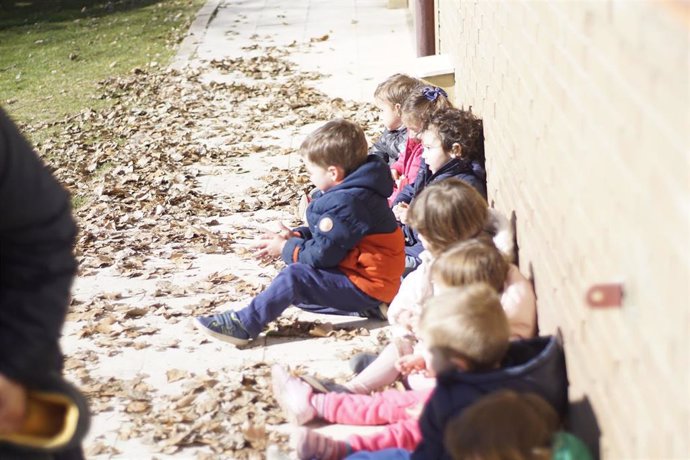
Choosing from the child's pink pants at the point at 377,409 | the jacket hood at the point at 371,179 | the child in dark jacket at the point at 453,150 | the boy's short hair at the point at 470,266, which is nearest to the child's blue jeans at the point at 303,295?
the jacket hood at the point at 371,179

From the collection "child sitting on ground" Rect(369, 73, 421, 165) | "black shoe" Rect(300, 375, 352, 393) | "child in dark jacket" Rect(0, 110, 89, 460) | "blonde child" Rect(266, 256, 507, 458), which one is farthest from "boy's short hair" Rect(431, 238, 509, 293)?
"child sitting on ground" Rect(369, 73, 421, 165)

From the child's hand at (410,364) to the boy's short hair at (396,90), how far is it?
3038 mm

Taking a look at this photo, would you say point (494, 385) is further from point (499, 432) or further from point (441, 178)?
point (441, 178)

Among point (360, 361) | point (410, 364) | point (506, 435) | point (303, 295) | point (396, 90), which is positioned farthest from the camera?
point (396, 90)

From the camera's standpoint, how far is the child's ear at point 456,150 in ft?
19.9

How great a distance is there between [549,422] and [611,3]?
→ 1.36 metres

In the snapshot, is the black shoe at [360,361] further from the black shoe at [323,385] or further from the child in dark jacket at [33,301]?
the child in dark jacket at [33,301]

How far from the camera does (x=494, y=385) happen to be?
3.53 metres

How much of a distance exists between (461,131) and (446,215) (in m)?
1.61

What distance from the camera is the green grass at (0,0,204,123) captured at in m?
12.6

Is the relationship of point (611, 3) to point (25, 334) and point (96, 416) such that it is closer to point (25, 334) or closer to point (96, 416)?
point (25, 334)

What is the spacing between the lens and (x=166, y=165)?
9102 millimetres

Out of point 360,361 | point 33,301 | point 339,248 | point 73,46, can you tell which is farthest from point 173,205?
point 73,46

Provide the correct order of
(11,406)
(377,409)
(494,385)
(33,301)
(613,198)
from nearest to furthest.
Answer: (11,406)
(33,301)
(613,198)
(494,385)
(377,409)
